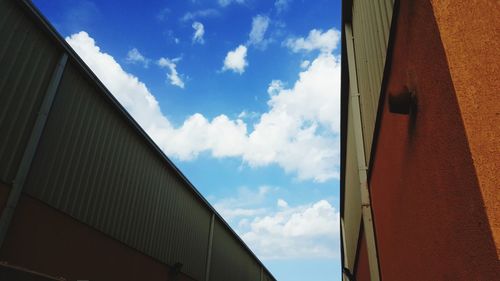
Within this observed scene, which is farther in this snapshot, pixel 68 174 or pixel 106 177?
pixel 106 177

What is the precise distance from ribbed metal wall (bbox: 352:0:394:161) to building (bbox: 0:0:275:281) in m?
5.64

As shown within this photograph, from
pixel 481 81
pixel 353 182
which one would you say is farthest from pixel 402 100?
pixel 353 182

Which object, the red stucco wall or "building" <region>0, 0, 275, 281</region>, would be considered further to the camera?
"building" <region>0, 0, 275, 281</region>

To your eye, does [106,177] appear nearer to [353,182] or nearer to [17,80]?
[17,80]

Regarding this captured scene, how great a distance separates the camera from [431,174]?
8.81 feet

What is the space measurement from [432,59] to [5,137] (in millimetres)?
6316

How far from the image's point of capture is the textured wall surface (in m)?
1.74

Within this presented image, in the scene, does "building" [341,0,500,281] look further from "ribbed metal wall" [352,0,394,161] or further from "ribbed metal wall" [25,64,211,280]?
"ribbed metal wall" [25,64,211,280]

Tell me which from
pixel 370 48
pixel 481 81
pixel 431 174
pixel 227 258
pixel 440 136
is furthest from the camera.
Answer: pixel 227 258

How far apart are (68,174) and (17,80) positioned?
2.13 m

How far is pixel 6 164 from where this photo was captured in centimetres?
612

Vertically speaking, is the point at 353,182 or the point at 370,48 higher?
the point at 353,182

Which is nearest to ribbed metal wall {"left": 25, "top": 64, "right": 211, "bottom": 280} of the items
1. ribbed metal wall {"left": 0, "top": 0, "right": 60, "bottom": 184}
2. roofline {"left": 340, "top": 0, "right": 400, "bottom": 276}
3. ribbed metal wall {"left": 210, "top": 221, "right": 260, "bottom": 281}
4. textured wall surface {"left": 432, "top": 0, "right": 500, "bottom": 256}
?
ribbed metal wall {"left": 0, "top": 0, "right": 60, "bottom": 184}

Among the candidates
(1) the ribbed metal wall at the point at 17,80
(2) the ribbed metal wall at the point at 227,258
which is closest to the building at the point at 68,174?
(1) the ribbed metal wall at the point at 17,80
